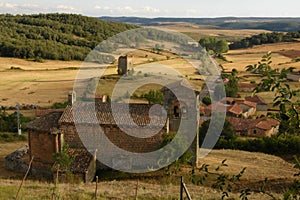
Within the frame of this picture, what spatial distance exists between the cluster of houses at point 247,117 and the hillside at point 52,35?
1925 inches

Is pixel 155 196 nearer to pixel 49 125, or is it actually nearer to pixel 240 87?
pixel 49 125

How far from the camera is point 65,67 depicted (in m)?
76.2

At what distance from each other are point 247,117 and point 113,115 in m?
28.0

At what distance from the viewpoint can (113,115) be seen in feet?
59.7

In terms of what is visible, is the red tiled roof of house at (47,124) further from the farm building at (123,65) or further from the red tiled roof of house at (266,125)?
the farm building at (123,65)

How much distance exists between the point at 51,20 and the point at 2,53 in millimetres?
32798

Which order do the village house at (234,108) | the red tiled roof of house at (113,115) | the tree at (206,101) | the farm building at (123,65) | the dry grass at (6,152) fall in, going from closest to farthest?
the red tiled roof of house at (113,115) → the dry grass at (6,152) → the village house at (234,108) → the tree at (206,101) → the farm building at (123,65)

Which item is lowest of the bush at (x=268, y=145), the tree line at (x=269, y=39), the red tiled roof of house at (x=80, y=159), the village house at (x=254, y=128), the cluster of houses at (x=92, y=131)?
the village house at (x=254, y=128)

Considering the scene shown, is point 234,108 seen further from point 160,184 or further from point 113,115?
point 160,184

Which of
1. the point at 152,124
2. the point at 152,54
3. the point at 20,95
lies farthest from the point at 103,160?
the point at 152,54

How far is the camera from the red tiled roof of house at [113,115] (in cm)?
1780

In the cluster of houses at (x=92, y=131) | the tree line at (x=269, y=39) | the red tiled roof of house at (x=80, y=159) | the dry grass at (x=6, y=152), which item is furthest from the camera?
the tree line at (x=269, y=39)

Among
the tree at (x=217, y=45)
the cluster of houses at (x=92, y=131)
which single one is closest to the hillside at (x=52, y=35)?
the tree at (x=217, y=45)

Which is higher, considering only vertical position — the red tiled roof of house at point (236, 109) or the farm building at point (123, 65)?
the farm building at point (123, 65)
